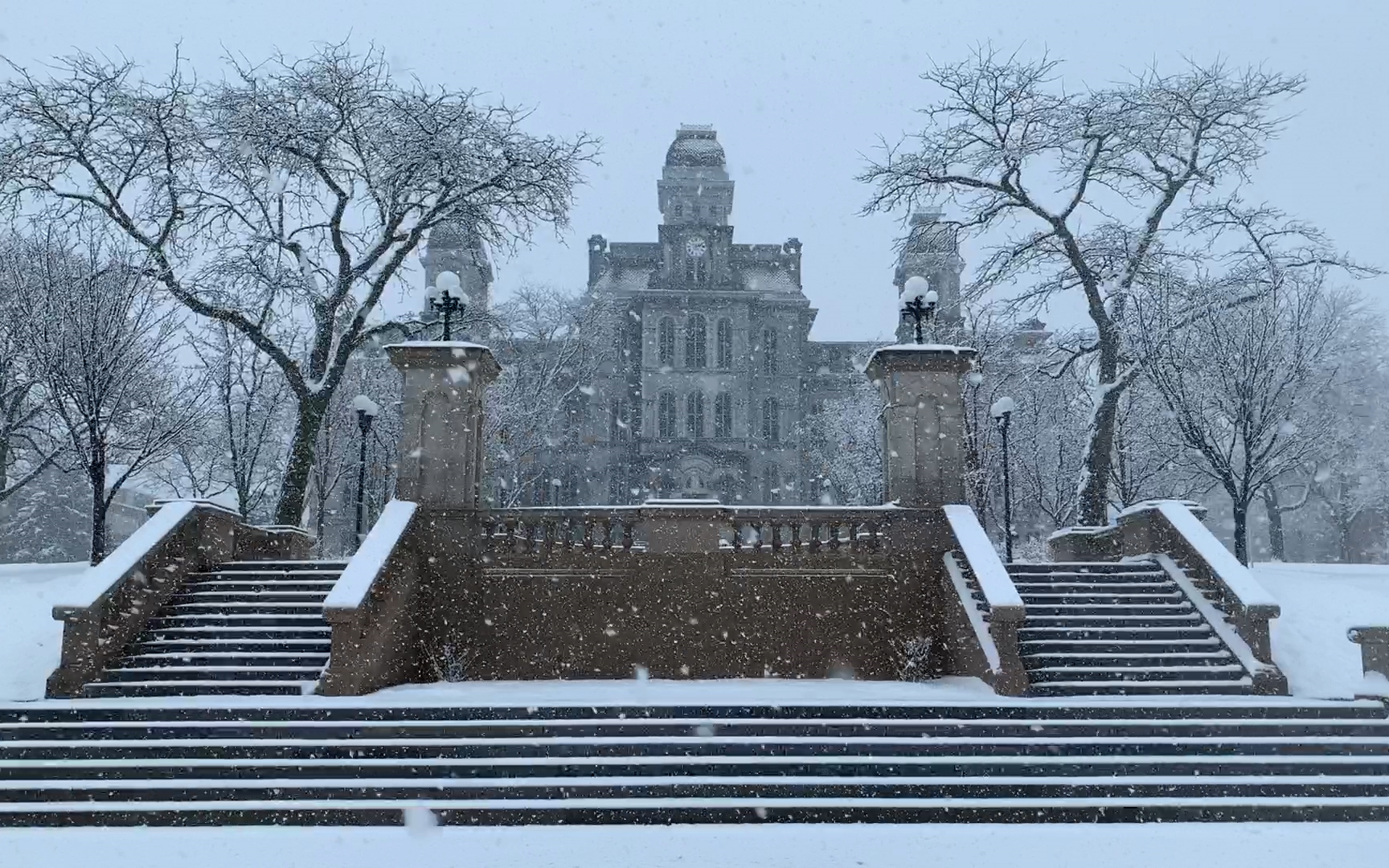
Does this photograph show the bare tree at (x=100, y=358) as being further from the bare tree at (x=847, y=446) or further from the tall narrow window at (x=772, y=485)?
the tall narrow window at (x=772, y=485)

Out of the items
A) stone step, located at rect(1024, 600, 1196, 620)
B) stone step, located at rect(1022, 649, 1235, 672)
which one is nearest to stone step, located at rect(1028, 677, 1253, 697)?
stone step, located at rect(1022, 649, 1235, 672)

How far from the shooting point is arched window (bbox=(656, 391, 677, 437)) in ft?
171

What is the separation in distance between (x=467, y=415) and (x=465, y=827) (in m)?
6.66

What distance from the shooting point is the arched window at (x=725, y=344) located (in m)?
52.8

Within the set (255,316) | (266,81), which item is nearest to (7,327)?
(255,316)

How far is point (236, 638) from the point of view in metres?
11.8

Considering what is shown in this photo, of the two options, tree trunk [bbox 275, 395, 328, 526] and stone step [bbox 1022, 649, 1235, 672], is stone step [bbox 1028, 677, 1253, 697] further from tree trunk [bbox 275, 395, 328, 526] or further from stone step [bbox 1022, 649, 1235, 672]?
tree trunk [bbox 275, 395, 328, 526]

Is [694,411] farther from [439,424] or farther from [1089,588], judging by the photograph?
[1089,588]

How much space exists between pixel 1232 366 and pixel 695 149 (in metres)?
46.9

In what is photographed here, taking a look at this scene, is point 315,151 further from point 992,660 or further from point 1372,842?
point 1372,842

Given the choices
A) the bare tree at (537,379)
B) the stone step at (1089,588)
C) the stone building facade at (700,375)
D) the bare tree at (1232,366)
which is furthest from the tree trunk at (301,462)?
the stone building facade at (700,375)

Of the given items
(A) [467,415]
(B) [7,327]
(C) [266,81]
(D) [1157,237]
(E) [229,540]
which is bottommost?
(E) [229,540]

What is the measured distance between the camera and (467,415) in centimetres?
1384

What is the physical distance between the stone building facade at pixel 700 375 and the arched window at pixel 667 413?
0.20 feet
